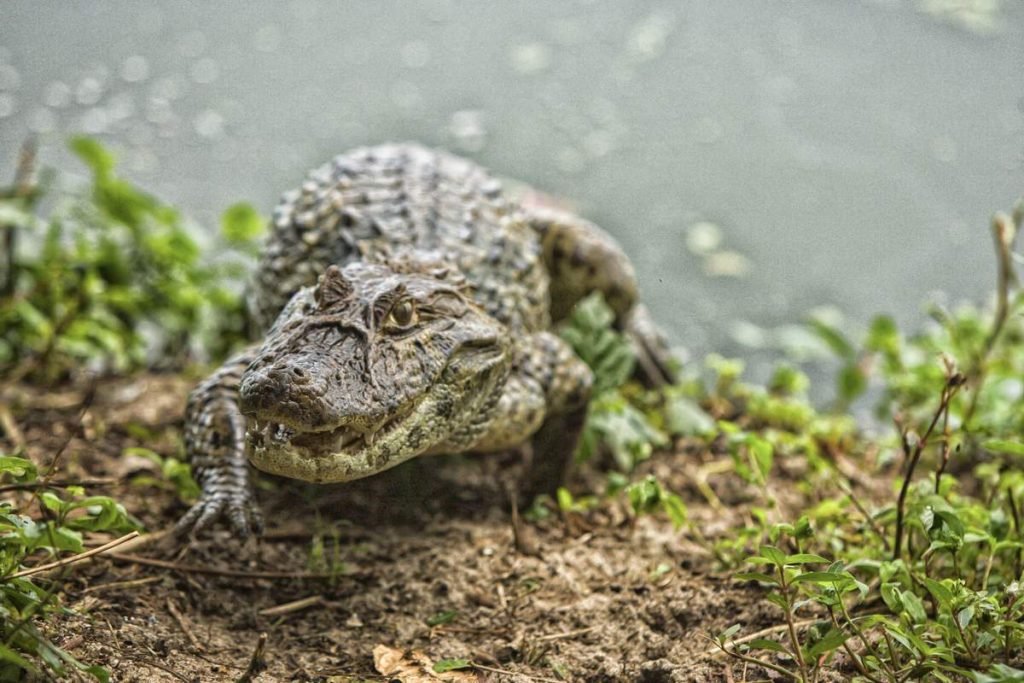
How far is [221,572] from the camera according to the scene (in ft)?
9.16

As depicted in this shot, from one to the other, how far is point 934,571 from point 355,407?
5.46 ft

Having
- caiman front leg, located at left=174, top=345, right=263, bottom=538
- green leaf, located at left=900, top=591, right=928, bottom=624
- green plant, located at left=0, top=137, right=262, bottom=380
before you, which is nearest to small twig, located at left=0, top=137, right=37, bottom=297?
green plant, located at left=0, top=137, right=262, bottom=380

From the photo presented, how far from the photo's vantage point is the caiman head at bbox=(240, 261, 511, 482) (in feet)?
7.72

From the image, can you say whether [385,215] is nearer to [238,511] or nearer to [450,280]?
[450,280]

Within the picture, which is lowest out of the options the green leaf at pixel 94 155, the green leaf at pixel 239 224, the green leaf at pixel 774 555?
the green leaf at pixel 239 224

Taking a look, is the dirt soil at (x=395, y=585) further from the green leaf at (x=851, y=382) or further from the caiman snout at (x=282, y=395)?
the green leaf at (x=851, y=382)

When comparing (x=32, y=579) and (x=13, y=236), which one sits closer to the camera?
(x=32, y=579)

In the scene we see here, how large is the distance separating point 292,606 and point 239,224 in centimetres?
242

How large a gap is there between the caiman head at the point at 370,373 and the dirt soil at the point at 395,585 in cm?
42

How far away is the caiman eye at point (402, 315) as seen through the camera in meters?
2.75

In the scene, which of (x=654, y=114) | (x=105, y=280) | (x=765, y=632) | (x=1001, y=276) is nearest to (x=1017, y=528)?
(x=765, y=632)

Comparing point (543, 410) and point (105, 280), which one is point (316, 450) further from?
point (105, 280)

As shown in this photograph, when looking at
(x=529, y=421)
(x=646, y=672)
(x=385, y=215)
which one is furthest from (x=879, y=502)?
(x=385, y=215)

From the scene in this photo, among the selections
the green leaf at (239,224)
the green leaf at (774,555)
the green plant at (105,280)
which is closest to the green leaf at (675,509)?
the green leaf at (774,555)
